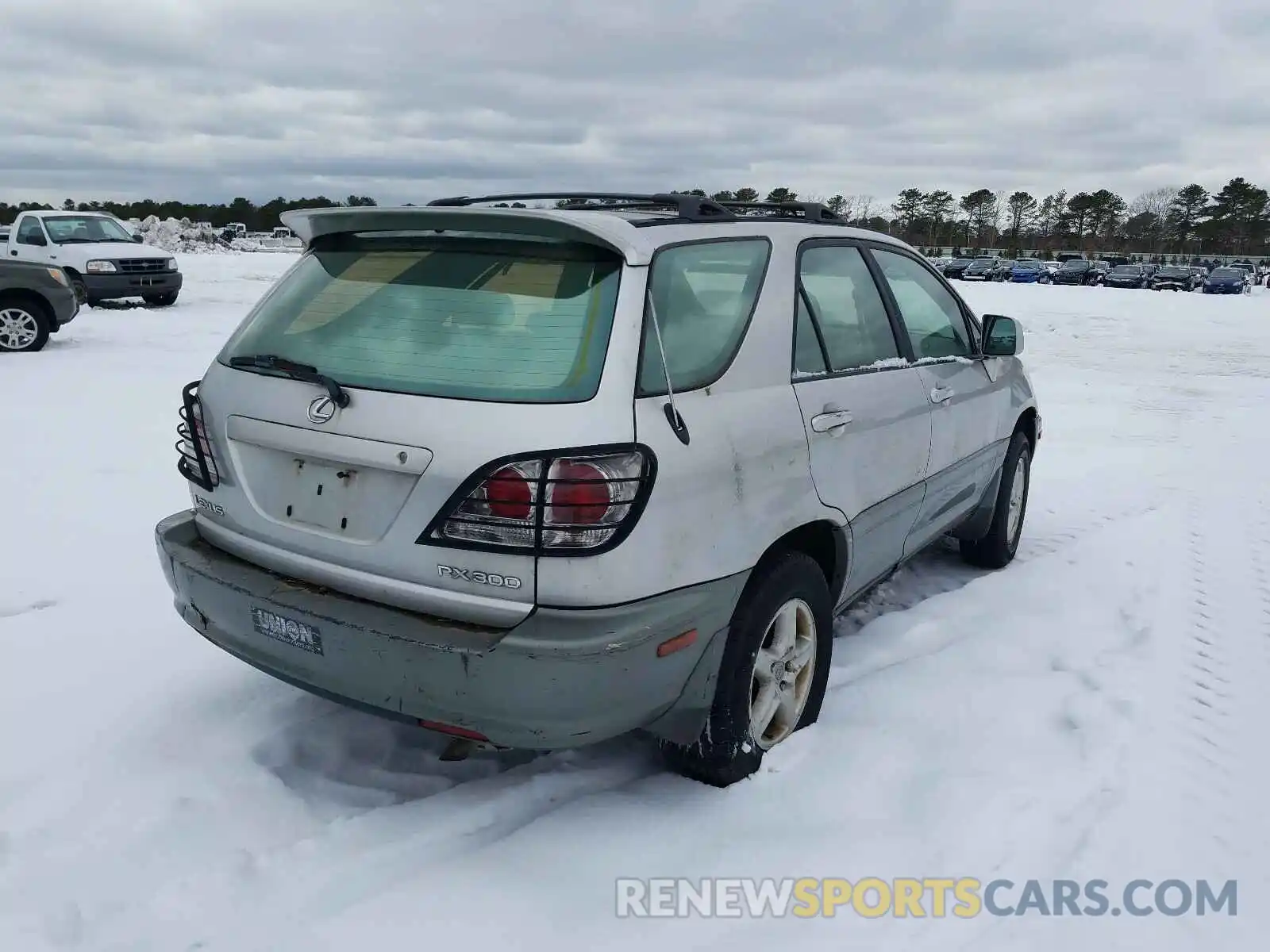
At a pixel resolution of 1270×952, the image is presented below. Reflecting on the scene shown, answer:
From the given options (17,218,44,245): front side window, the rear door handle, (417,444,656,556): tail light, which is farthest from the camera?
(17,218,44,245): front side window

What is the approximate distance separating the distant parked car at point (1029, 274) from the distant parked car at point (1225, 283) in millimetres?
7597

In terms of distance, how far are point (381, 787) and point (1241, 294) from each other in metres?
45.5

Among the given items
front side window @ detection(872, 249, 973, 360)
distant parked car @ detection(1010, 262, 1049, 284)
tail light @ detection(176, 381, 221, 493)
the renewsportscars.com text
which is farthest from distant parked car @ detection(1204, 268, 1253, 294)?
tail light @ detection(176, 381, 221, 493)

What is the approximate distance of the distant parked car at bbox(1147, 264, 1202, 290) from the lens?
44.0 meters

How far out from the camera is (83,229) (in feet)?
58.8

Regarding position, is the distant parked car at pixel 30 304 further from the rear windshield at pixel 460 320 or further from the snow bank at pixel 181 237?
the snow bank at pixel 181 237

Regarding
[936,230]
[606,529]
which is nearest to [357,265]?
[606,529]

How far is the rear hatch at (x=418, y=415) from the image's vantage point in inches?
99.4

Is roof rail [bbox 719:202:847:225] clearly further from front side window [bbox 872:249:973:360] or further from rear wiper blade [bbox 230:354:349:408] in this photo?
rear wiper blade [bbox 230:354:349:408]

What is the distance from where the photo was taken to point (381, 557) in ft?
8.71

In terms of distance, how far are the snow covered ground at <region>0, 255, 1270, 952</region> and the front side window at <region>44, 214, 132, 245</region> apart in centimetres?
1455

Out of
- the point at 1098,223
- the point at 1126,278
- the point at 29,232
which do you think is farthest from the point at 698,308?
the point at 1098,223

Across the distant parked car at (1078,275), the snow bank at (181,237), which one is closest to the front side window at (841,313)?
the snow bank at (181,237)

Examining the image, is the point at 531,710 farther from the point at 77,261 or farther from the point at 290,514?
the point at 77,261
